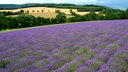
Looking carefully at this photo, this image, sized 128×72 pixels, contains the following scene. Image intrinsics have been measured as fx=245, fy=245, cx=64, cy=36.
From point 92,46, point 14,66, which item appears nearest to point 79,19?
point 92,46

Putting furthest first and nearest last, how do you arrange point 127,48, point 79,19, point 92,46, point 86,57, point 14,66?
point 79,19 → point 92,46 → point 127,48 → point 86,57 → point 14,66

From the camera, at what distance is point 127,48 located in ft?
31.5

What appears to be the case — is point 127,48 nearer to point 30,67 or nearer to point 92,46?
point 92,46

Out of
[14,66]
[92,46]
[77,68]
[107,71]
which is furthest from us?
[92,46]

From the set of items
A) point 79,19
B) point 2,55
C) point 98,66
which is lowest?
point 79,19

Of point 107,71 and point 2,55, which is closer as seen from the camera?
point 107,71

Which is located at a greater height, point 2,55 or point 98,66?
point 98,66

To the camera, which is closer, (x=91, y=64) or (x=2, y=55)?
(x=91, y=64)

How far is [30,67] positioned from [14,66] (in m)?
0.61

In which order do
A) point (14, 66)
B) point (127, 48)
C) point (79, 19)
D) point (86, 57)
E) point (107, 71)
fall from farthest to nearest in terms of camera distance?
point (79, 19), point (127, 48), point (86, 57), point (14, 66), point (107, 71)

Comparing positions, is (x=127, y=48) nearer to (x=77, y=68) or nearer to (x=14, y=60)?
(x=77, y=68)

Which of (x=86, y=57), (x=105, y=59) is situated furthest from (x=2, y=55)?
(x=105, y=59)

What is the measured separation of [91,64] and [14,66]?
7.72 ft

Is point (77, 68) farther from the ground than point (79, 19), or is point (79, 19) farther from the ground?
point (77, 68)
